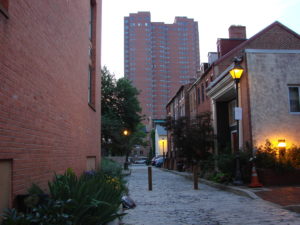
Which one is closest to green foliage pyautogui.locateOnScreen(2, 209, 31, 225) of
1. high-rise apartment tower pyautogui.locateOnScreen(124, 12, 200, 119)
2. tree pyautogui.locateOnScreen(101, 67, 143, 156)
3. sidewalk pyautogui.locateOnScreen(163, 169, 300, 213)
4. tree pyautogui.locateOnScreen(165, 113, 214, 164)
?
sidewalk pyautogui.locateOnScreen(163, 169, 300, 213)

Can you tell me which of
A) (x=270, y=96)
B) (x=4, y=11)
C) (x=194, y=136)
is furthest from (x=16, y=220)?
(x=194, y=136)

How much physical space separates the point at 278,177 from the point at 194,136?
26.7ft

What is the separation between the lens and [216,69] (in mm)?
25906

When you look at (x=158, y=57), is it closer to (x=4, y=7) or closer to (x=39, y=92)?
(x=39, y=92)

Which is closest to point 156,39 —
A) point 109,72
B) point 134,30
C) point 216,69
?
point 134,30

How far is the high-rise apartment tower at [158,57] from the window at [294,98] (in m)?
127

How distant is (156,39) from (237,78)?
488ft

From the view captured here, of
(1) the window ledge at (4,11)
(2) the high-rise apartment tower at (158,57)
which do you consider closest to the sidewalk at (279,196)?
(1) the window ledge at (4,11)

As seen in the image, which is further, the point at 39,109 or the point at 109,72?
the point at 109,72

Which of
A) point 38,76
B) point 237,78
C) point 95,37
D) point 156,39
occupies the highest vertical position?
point 156,39

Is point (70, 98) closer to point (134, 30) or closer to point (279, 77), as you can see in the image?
point (279, 77)

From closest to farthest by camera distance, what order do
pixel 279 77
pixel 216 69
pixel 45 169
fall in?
pixel 45 169 < pixel 279 77 < pixel 216 69

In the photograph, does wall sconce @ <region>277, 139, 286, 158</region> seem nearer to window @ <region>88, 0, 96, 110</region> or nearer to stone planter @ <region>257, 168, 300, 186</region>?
stone planter @ <region>257, 168, 300, 186</region>

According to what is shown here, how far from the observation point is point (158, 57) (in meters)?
158
